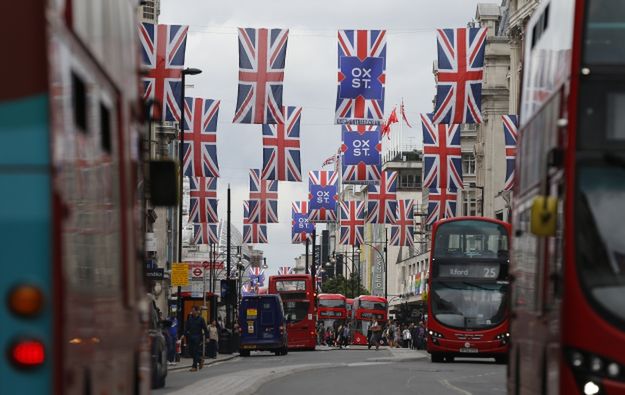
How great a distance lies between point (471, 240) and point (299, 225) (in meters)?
66.4

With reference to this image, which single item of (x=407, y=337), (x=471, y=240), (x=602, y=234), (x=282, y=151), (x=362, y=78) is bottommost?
(x=407, y=337)

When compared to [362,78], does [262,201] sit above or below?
below

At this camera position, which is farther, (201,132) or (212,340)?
(212,340)

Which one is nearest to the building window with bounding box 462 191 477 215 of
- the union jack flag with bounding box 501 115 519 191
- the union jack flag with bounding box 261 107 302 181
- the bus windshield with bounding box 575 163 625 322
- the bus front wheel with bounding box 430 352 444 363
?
the union jack flag with bounding box 501 115 519 191

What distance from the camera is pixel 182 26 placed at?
39.7m


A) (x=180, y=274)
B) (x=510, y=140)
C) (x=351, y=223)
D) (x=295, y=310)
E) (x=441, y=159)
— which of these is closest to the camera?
(x=510, y=140)

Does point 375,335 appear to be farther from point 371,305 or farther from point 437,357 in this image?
point 437,357

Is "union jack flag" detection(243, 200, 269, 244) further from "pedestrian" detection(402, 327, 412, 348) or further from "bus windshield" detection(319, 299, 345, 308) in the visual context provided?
"bus windshield" detection(319, 299, 345, 308)

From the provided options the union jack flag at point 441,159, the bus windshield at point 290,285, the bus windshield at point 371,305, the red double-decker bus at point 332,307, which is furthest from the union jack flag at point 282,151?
the red double-decker bus at point 332,307

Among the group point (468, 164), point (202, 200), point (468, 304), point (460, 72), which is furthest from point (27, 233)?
point (468, 164)

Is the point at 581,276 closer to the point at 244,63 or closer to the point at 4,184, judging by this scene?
the point at 4,184

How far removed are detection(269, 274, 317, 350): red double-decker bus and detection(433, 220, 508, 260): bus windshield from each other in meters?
31.3

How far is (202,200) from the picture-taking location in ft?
191

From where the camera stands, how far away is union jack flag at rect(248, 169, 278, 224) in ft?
213
